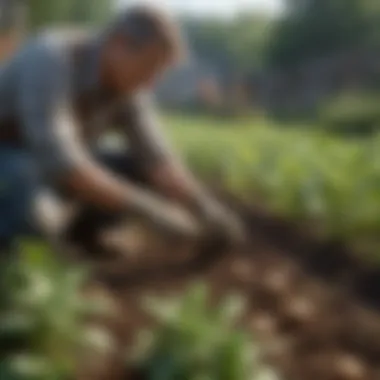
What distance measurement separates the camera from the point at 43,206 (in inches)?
51.2

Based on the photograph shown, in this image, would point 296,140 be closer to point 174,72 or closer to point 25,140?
point 174,72

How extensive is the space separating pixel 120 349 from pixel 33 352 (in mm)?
115

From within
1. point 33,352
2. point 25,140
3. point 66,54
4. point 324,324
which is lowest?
point 33,352

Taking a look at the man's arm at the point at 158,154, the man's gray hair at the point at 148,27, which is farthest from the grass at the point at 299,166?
the man's gray hair at the point at 148,27

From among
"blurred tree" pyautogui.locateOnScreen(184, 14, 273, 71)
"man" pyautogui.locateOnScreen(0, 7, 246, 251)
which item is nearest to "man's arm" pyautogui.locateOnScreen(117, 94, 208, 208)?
"man" pyautogui.locateOnScreen(0, 7, 246, 251)

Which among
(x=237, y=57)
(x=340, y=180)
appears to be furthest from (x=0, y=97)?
(x=340, y=180)

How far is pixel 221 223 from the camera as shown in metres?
1.33

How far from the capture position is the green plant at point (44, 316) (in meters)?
1.18

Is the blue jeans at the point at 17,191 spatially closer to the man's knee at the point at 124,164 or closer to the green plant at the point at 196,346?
the man's knee at the point at 124,164

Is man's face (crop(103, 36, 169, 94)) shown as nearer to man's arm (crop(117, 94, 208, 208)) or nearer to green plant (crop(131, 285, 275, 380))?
man's arm (crop(117, 94, 208, 208))

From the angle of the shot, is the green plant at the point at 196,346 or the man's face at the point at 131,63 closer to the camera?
the green plant at the point at 196,346

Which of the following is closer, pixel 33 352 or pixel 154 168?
pixel 33 352

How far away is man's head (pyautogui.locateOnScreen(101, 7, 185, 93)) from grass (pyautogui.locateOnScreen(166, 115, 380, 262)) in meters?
0.09

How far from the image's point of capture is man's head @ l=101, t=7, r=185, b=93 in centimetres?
127
